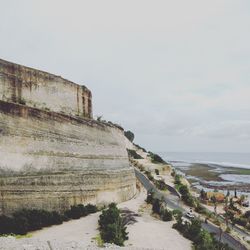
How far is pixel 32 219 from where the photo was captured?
20406 mm

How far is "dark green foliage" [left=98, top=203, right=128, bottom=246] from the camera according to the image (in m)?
18.6

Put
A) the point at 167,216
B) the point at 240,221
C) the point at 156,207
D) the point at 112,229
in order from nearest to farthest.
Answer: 1. the point at 112,229
2. the point at 167,216
3. the point at 156,207
4. the point at 240,221

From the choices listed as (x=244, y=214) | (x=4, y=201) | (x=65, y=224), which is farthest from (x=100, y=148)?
(x=244, y=214)

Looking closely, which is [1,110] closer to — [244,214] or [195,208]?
[195,208]

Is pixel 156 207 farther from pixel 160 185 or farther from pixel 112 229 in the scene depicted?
pixel 160 185

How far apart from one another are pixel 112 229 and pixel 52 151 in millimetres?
6949

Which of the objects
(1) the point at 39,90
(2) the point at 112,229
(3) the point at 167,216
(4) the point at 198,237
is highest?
(1) the point at 39,90

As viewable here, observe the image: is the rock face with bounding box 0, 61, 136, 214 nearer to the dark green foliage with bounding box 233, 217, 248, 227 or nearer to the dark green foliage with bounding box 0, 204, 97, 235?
the dark green foliage with bounding box 0, 204, 97, 235

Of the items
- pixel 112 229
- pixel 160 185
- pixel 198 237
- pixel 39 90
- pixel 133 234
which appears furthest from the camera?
pixel 160 185

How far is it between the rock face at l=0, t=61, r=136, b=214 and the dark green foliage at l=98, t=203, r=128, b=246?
3.43 meters

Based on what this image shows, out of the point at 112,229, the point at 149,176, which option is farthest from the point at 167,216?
the point at 149,176

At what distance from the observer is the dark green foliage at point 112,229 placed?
18578 mm

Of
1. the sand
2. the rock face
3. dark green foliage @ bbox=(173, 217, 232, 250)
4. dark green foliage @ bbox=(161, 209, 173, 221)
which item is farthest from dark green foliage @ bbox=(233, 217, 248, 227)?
dark green foliage @ bbox=(173, 217, 232, 250)

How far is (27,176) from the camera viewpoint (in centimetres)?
2142
